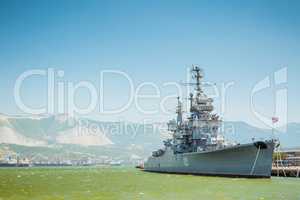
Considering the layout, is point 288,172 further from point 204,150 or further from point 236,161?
point 236,161

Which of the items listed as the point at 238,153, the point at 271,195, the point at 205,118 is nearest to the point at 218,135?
the point at 205,118

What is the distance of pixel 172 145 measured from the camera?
3223 inches

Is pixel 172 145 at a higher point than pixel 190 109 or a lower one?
lower

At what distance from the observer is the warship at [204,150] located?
5403 cm

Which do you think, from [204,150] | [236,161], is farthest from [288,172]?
[236,161]

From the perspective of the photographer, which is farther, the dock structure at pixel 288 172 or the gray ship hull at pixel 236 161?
the dock structure at pixel 288 172

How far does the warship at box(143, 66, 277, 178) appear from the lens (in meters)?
54.0

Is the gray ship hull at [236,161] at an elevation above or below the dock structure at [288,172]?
above

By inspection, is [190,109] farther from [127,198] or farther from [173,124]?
[127,198]

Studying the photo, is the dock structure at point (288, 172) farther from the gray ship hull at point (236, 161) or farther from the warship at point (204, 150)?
the gray ship hull at point (236, 161)

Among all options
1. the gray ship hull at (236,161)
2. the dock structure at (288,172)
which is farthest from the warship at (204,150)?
the dock structure at (288,172)

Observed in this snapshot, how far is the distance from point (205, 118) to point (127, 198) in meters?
41.2

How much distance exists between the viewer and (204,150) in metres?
68.6

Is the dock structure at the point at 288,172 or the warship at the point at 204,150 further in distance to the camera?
the dock structure at the point at 288,172
